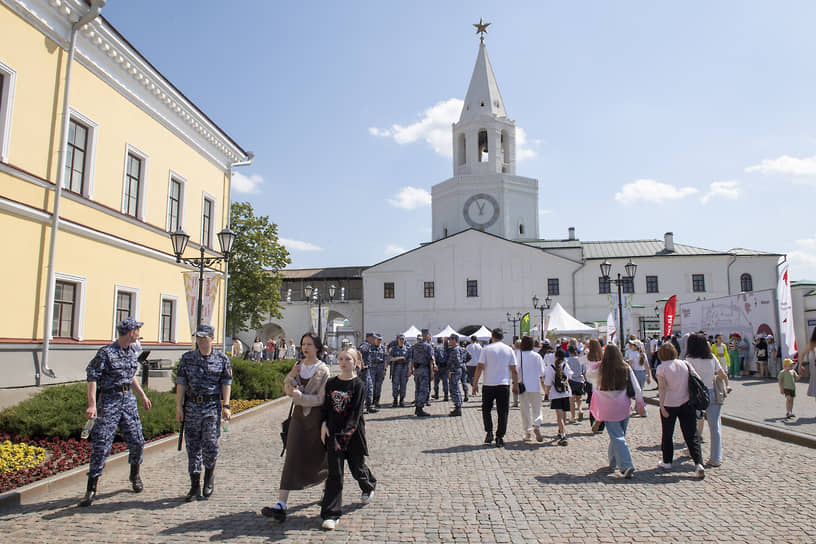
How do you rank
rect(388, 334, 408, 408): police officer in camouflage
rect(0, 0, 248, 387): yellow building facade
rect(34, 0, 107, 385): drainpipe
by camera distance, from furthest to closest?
rect(388, 334, 408, 408): police officer in camouflage, rect(34, 0, 107, 385): drainpipe, rect(0, 0, 248, 387): yellow building facade

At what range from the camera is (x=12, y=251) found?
12.6m

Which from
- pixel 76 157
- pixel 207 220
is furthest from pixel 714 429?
pixel 207 220

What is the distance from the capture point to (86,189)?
15.5 m

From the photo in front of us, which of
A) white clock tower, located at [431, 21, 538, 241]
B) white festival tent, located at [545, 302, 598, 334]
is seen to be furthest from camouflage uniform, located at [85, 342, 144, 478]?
white clock tower, located at [431, 21, 538, 241]

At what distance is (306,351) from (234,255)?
112 ft

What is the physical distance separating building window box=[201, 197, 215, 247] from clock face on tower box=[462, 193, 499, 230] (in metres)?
36.8

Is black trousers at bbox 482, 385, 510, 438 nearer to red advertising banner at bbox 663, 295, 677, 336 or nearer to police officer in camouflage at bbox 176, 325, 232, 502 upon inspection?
police officer in camouflage at bbox 176, 325, 232, 502

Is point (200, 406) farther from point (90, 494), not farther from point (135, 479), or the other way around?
point (90, 494)

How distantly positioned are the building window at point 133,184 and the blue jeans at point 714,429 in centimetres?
1624

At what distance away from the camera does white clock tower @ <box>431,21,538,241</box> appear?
186 ft

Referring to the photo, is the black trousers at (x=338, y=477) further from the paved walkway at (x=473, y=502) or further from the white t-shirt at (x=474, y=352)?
the white t-shirt at (x=474, y=352)

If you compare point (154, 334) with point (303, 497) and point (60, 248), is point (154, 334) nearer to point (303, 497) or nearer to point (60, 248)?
point (60, 248)

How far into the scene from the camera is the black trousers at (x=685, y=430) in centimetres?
745

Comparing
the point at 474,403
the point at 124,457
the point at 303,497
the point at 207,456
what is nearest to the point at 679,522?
the point at 303,497
